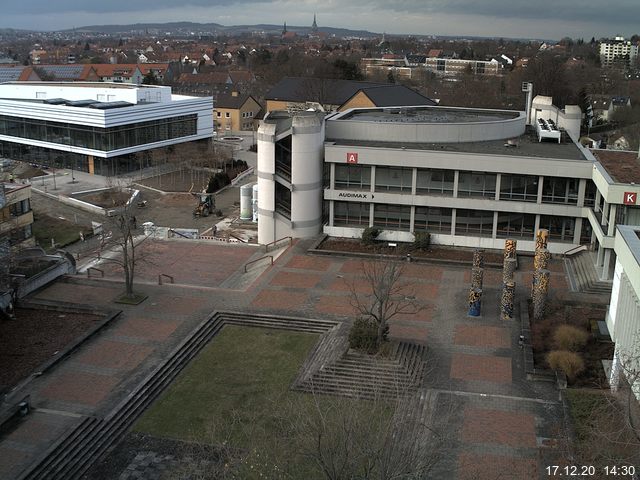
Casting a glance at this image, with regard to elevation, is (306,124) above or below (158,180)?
above

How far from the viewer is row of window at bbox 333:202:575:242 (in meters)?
40.6

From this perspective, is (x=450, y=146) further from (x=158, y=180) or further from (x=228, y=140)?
(x=228, y=140)

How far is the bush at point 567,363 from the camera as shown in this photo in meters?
25.4

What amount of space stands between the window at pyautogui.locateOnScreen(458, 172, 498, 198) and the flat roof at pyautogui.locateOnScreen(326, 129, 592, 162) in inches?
56.1

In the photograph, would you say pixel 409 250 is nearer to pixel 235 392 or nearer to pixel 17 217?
pixel 235 392

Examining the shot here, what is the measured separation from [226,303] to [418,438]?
14310mm

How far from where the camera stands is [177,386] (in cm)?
2580

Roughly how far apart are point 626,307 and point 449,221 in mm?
17770

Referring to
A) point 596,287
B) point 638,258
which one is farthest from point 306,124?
point 638,258

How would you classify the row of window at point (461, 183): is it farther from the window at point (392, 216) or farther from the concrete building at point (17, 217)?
the concrete building at point (17, 217)

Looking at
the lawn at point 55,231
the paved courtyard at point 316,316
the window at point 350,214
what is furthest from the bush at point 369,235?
the lawn at point 55,231

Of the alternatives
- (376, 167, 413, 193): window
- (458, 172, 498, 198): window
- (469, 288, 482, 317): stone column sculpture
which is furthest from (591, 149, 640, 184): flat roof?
(376, 167, 413, 193): window

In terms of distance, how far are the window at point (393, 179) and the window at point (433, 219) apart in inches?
62.8

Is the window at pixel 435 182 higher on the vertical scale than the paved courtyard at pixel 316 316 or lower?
higher
